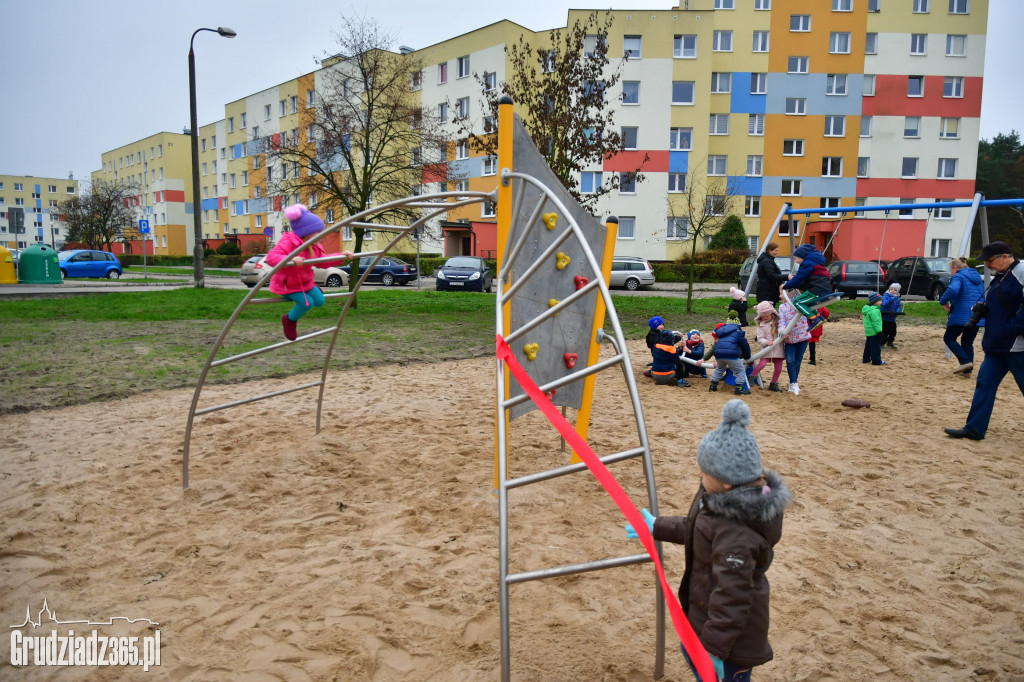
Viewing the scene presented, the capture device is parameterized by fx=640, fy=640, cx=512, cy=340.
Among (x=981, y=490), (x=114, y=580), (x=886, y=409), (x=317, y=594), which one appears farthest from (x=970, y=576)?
(x=114, y=580)

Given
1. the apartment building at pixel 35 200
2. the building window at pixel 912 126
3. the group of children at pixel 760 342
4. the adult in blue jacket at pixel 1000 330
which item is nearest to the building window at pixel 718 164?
the building window at pixel 912 126

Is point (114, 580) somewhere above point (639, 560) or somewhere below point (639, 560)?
below

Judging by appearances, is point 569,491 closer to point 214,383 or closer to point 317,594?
point 317,594

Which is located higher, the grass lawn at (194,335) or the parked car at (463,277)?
the parked car at (463,277)

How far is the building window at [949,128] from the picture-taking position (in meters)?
34.5

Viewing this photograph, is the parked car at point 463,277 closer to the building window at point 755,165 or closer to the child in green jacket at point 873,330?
the child in green jacket at point 873,330

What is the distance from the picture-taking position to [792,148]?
114 ft

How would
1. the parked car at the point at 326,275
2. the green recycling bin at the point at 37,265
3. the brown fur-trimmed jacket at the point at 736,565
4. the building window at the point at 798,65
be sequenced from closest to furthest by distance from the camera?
the brown fur-trimmed jacket at the point at 736,565 < the green recycling bin at the point at 37,265 < the parked car at the point at 326,275 < the building window at the point at 798,65

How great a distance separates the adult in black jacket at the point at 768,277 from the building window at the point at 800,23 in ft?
102

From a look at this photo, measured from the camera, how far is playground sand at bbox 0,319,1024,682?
269 cm

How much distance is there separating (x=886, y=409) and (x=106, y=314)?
14220 mm

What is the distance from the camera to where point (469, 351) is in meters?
10.0

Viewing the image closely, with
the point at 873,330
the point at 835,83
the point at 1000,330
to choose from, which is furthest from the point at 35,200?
the point at 1000,330

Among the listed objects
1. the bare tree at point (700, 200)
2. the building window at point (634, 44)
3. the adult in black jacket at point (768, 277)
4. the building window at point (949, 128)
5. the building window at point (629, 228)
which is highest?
the building window at point (634, 44)
